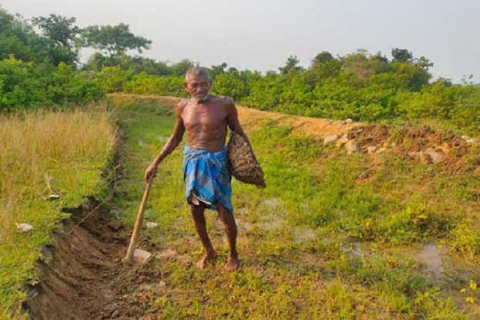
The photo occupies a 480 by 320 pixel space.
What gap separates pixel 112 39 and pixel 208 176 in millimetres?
37813

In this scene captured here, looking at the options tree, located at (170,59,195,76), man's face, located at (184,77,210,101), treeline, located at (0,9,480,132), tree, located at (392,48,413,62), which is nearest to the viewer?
man's face, located at (184,77,210,101)

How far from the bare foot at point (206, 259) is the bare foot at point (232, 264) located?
0.65 feet

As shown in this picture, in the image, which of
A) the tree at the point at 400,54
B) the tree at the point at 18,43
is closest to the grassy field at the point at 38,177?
the tree at the point at 18,43

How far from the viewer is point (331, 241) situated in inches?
188

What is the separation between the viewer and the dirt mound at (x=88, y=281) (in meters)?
3.37

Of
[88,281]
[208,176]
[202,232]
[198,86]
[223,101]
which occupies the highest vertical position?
[198,86]

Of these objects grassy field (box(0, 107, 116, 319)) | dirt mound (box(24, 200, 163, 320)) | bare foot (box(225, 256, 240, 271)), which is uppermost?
grassy field (box(0, 107, 116, 319))

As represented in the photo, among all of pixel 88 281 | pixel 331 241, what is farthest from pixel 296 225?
pixel 88 281

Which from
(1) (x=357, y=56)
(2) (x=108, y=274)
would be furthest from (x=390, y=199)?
(1) (x=357, y=56)

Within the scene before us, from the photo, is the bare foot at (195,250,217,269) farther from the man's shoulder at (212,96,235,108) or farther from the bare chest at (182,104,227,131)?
the man's shoulder at (212,96,235,108)

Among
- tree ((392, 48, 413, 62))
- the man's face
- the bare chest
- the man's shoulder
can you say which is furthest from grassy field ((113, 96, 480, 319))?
tree ((392, 48, 413, 62))

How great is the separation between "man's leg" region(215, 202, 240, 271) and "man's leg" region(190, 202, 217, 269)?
18cm

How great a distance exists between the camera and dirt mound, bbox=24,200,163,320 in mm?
3371

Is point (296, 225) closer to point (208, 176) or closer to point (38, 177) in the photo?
point (208, 176)
